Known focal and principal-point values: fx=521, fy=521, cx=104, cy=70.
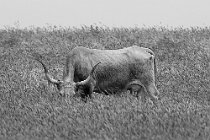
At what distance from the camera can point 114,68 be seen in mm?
12352

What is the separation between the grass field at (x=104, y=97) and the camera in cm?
700

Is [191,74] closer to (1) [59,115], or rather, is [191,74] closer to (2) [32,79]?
(2) [32,79]

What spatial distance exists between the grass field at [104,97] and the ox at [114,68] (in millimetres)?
479

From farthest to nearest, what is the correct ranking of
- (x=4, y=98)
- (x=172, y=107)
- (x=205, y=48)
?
(x=205, y=48), (x=4, y=98), (x=172, y=107)

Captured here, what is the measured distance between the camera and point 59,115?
8.01 metres

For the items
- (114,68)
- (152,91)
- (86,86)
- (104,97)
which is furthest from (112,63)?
(104,97)

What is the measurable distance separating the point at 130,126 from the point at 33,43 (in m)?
17.3

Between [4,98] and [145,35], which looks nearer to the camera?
[4,98]

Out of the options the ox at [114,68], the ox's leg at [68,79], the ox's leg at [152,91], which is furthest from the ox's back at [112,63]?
the ox's leg at [152,91]

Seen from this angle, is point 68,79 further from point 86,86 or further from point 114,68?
point 114,68

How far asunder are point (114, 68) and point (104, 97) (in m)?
1.94

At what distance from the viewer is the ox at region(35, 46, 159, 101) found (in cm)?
1154

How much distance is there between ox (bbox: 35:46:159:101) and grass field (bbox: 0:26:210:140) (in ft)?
1.57

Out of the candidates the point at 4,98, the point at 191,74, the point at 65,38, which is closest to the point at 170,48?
the point at 65,38
